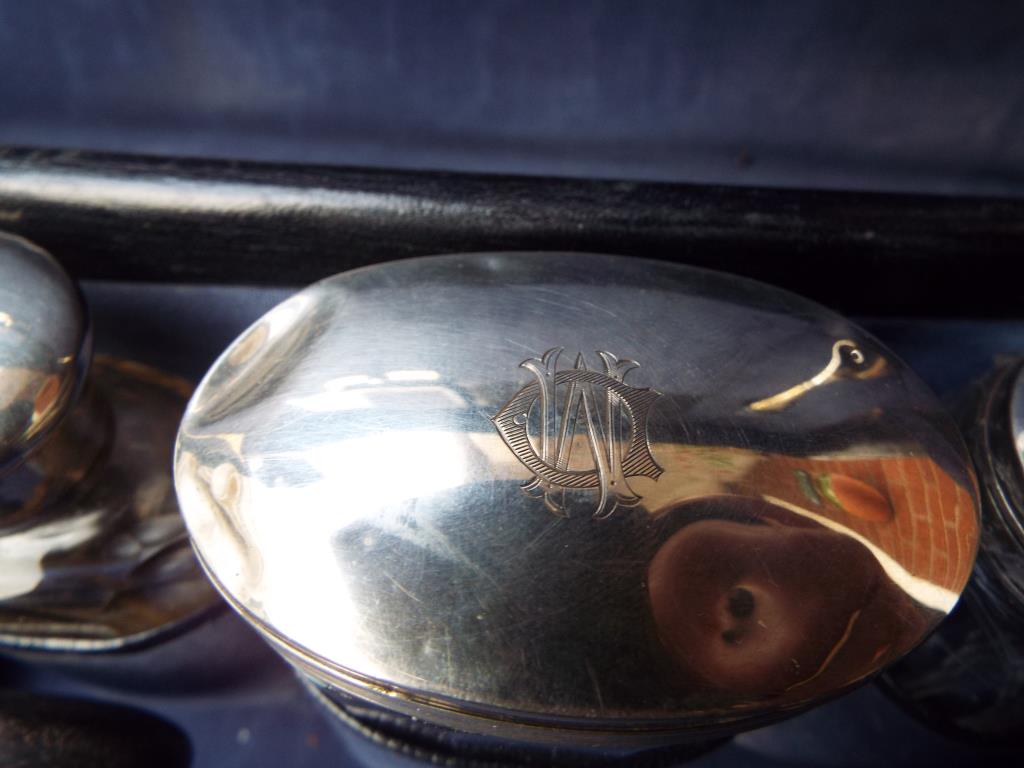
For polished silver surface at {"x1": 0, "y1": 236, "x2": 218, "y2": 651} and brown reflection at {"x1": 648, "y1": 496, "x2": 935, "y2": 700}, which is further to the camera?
polished silver surface at {"x1": 0, "y1": 236, "x2": 218, "y2": 651}

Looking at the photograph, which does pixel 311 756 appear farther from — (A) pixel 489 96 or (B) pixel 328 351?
(A) pixel 489 96

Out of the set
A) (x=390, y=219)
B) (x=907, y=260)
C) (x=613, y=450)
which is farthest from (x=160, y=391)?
(x=907, y=260)

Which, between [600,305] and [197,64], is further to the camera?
[197,64]

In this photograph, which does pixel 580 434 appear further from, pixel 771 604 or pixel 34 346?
pixel 34 346

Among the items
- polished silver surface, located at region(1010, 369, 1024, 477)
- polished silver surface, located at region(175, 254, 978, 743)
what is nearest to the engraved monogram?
polished silver surface, located at region(175, 254, 978, 743)

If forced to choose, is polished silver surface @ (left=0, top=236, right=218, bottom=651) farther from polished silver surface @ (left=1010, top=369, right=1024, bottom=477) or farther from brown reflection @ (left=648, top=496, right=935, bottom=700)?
polished silver surface @ (left=1010, top=369, right=1024, bottom=477)

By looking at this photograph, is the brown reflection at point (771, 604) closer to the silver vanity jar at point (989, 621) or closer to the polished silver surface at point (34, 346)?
the silver vanity jar at point (989, 621)
